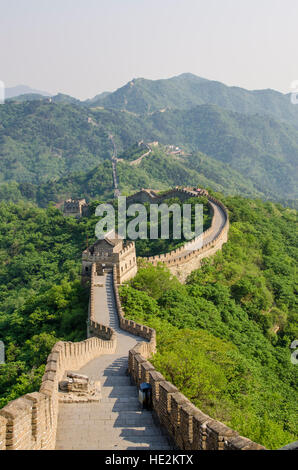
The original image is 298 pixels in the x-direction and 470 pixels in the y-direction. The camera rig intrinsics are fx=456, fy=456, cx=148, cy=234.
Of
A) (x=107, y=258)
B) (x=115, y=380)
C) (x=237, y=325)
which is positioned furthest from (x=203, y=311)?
(x=115, y=380)

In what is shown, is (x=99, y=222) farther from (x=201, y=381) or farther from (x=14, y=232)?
(x=201, y=381)

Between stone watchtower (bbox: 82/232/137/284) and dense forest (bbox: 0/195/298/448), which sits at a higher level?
stone watchtower (bbox: 82/232/137/284)

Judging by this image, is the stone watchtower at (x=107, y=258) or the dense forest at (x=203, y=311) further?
the stone watchtower at (x=107, y=258)

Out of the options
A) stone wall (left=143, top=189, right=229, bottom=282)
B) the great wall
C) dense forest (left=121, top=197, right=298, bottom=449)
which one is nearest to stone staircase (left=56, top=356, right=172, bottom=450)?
the great wall

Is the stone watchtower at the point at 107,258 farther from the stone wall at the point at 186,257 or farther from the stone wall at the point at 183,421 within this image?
the stone wall at the point at 183,421

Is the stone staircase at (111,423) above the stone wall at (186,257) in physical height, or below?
below

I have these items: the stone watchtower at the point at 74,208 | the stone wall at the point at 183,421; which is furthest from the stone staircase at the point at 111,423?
the stone watchtower at the point at 74,208

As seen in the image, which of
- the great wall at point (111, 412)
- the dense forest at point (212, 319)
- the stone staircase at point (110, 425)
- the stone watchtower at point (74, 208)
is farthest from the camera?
the stone watchtower at point (74, 208)

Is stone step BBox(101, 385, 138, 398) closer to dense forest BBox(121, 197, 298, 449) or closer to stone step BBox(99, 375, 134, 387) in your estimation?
stone step BBox(99, 375, 134, 387)

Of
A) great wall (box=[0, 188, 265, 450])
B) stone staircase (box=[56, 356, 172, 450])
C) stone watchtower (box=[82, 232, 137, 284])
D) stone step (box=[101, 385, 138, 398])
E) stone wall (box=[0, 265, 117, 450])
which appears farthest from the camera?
stone watchtower (box=[82, 232, 137, 284])
